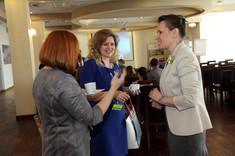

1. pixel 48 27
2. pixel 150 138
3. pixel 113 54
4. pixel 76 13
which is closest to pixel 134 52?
pixel 48 27

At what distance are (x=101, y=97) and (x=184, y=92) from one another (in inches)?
30.1

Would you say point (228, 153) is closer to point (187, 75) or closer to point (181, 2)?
point (187, 75)

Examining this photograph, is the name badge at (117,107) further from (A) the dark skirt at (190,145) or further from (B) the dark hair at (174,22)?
(B) the dark hair at (174,22)

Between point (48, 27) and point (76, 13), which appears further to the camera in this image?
point (48, 27)

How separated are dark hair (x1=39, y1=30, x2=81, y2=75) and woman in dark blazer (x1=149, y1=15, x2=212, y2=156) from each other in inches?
23.4

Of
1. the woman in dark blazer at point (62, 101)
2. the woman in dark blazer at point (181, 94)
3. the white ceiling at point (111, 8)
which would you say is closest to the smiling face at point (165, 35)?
the woman in dark blazer at point (181, 94)

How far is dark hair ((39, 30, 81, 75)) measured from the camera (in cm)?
124

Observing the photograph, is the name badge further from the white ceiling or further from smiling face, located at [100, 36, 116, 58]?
the white ceiling

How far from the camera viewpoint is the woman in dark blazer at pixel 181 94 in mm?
1362

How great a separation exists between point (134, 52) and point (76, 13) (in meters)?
6.79

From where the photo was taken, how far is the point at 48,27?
489 inches

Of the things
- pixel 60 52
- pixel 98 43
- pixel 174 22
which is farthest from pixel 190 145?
pixel 98 43


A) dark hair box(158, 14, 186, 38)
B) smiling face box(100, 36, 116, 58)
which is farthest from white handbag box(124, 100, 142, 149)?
dark hair box(158, 14, 186, 38)

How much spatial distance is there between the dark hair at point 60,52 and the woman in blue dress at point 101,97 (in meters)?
0.68
